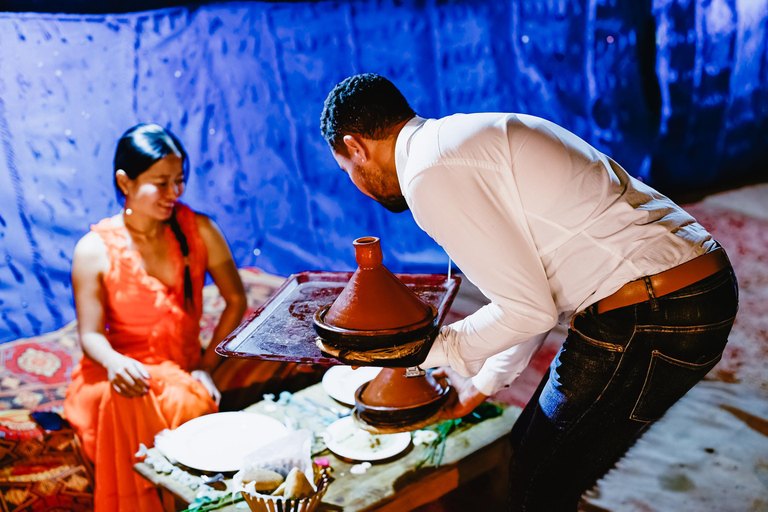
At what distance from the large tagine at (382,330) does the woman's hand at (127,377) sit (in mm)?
1238

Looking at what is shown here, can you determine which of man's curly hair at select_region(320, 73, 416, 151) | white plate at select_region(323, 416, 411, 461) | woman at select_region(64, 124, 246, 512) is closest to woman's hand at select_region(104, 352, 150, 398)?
woman at select_region(64, 124, 246, 512)

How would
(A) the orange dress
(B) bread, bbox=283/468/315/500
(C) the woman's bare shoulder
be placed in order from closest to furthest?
(B) bread, bbox=283/468/315/500
(A) the orange dress
(C) the woman's bare shoulder

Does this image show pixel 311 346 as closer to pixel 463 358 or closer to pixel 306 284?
pixel 463 358

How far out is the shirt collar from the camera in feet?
4.98

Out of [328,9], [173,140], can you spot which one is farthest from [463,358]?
[328,9]

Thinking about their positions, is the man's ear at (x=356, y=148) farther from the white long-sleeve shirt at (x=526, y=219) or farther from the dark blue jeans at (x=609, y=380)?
the dark blue jeans at (x=609, y=380)

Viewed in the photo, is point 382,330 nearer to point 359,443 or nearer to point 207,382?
point 359,443

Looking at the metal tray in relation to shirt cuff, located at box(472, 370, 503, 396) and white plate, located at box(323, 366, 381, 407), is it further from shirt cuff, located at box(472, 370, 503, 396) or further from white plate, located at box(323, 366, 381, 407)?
white plate, located at box(323, 366, 381, 407)

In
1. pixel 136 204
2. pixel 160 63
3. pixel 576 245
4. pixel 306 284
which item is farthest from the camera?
pixel 160 63

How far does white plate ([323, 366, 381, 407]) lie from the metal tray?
0.48m

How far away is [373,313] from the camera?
1500 millimetres

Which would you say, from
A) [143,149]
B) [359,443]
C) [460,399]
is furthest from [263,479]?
[143,149]

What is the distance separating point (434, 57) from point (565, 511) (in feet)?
8.30

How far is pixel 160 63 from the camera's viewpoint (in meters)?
3.58
